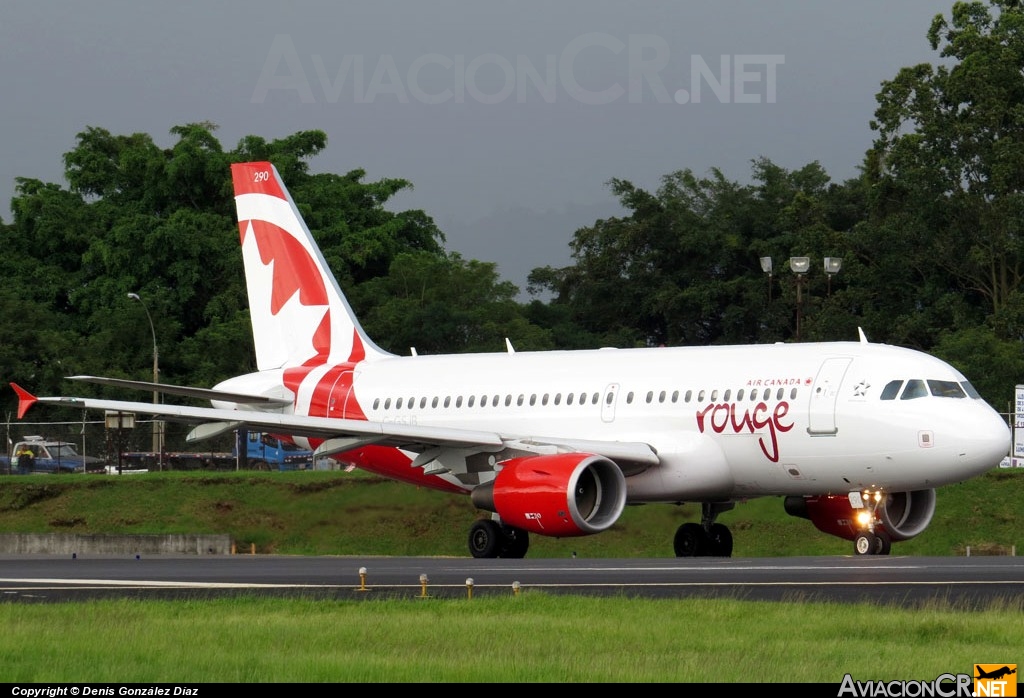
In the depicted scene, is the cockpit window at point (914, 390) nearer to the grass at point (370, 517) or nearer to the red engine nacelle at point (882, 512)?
the red engine nacelle at point (882, 512)

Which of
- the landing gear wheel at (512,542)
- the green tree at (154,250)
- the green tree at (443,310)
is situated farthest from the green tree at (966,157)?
the landing gear wheel at (512,542)

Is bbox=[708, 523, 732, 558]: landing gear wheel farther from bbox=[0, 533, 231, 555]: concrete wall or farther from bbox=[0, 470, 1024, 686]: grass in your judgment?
bbox=[0, 470, 1024, 686]: grass

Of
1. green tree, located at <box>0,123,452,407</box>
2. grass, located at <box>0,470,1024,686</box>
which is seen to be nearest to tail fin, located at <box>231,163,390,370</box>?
grass, located at <box>0,470,1024,686</box>

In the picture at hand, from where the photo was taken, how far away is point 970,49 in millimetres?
63844

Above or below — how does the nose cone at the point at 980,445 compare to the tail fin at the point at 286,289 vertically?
below

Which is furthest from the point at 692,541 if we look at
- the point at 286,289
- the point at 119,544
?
the point at 119,544

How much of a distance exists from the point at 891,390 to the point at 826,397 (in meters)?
0.99

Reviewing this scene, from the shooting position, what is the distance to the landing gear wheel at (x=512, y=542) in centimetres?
3030

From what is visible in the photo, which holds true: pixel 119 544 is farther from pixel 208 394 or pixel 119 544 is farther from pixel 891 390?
pixel 891 390

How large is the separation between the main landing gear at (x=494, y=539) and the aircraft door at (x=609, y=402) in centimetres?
236

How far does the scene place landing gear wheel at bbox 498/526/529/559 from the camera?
3030 cm

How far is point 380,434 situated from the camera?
29.6 m

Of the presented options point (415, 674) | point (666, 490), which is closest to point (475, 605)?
point (415, 674)

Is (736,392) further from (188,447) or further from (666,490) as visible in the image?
(188,447)
